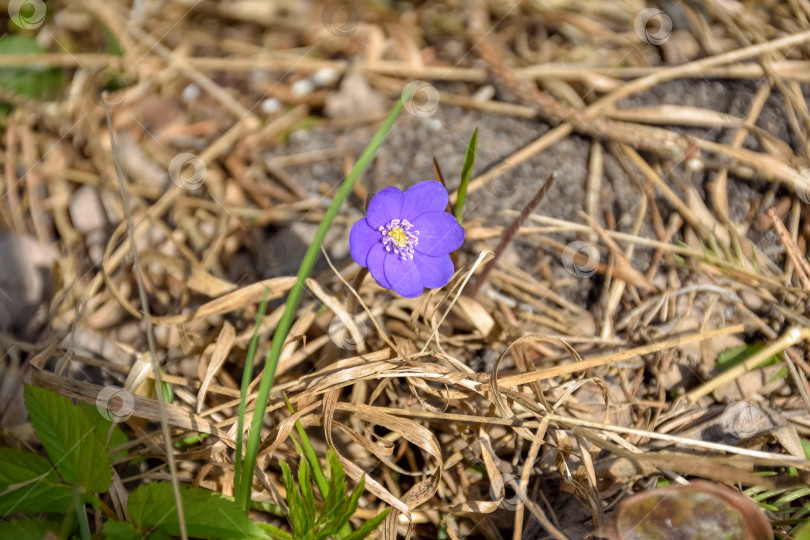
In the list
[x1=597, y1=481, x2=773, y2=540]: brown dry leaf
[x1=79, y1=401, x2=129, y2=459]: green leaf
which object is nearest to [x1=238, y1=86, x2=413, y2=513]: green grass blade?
[x1=79, y1=401, x2=129, y2=459]: green leaf

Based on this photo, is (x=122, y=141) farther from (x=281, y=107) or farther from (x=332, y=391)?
(x=332, y=391)

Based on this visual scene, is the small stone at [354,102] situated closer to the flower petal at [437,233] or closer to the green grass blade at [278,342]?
the flower petal at [437,233]

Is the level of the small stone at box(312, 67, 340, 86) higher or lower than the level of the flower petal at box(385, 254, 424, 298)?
higher

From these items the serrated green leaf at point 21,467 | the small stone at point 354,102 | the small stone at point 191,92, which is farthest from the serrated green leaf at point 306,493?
the small stone at point 191,92

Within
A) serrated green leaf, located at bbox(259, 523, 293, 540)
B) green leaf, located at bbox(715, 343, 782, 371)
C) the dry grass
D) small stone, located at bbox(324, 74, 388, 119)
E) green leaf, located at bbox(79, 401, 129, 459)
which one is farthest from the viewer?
small stone, located at bbox(324, 74, 388, 119)

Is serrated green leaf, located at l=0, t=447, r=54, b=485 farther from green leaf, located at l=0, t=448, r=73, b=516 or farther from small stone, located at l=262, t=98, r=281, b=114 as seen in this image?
small stone, located at l=262, t=98, r=281, b=114

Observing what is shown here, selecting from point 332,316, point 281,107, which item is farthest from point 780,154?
point 281,107

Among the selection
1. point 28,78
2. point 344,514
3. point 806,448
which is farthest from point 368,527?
point 28,78
